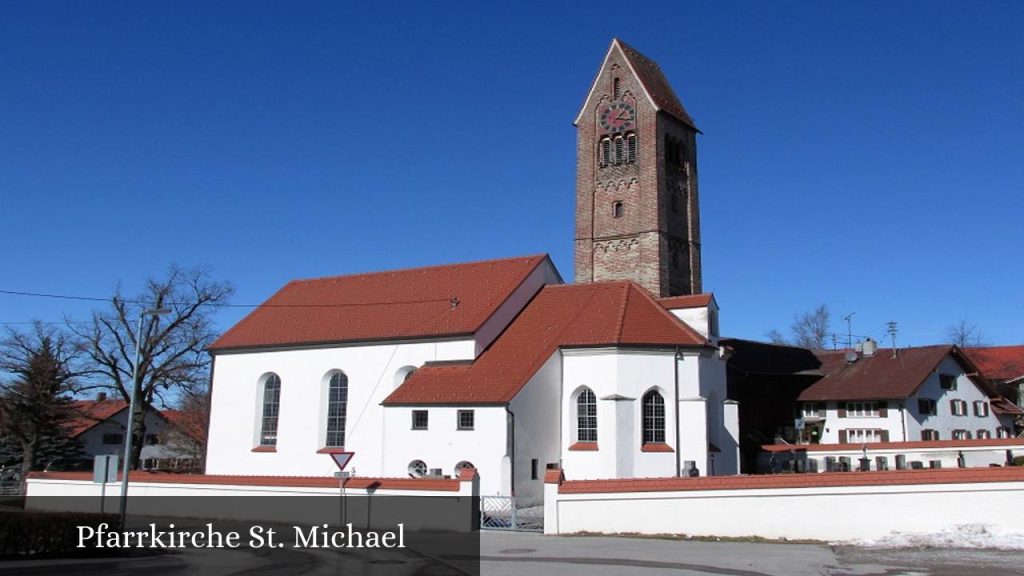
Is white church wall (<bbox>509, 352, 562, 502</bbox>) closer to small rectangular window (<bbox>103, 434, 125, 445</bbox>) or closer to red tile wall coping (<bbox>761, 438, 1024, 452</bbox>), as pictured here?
red tile wall coping (<bbox>761, 438, 1024, 452</bbox>)

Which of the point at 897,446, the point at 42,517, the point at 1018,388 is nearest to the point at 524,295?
the point at 897,446

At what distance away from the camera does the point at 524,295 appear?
37.6 meters

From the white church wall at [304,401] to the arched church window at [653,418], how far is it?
7.77m

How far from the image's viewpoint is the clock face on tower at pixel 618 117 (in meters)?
48.7

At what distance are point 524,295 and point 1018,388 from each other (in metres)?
44.5

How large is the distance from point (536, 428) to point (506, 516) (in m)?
6.36

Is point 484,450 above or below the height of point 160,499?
above

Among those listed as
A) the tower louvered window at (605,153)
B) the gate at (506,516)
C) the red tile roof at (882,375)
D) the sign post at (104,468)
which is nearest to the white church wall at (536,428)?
the gate at (506,516)

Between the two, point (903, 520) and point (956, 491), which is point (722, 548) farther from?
point (956, 491)

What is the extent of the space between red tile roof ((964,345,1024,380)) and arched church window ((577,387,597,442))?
45409 mm

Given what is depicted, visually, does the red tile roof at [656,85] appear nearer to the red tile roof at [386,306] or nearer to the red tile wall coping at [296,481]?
the red tile roof at [386,306]

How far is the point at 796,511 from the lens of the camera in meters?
19.8

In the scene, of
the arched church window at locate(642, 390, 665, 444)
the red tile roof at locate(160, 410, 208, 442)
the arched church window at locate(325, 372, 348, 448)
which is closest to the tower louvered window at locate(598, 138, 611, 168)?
the arched church window at locate(325, 372, 348, 448)

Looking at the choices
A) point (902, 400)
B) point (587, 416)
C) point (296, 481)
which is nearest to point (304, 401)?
point (296, 481)
